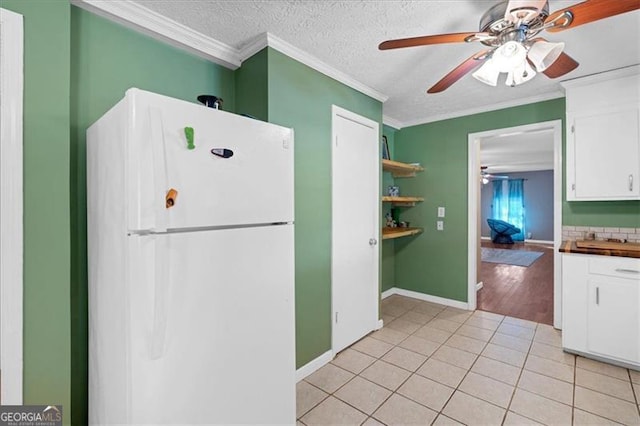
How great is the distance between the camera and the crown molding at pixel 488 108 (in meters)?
2.86

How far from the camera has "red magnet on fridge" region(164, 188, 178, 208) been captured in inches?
40.3

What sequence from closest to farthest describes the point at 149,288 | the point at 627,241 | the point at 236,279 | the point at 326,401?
1. the point at 149,288
2. the point at 236,279
3. the point at 326,401
4. the point at 627,241

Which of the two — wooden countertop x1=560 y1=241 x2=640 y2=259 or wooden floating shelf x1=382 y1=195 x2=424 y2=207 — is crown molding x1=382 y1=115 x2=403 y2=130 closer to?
wooden floating shelf x1=382 y1=195 x2=424 y2=207

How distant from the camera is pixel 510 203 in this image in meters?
9.18

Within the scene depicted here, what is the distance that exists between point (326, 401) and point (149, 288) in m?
1.49

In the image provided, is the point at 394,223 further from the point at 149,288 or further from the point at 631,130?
the point at 149,288

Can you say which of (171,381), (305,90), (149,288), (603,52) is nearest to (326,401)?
(171,381)

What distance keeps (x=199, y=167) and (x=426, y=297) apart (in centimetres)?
350

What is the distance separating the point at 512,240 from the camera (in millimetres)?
8586

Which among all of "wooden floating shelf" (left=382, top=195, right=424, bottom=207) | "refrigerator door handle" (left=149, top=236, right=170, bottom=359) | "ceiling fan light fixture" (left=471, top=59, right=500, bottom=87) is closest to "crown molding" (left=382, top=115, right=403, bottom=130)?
"wooden floating shelf" (left=382, top=195, right=424, bottom=207)

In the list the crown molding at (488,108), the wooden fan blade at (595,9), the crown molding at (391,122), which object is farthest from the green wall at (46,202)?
the crown molding at (488,108)

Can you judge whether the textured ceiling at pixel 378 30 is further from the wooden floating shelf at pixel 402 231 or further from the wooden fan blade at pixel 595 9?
the wooden floating shelf at pixel 402 231

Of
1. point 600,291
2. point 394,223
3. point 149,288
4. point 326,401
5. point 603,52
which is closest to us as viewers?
point 149,288

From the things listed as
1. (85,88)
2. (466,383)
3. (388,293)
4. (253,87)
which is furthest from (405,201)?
(85,88)
